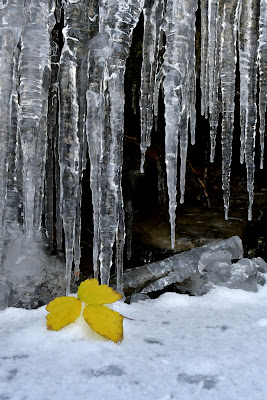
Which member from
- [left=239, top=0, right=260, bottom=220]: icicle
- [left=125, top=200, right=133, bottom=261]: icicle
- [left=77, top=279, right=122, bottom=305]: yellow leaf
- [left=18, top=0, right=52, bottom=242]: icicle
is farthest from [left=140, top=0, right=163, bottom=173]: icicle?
[left=125, top=200, right=133, bottom=261]: icicle

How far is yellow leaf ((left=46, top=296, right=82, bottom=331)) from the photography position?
42.3 inches

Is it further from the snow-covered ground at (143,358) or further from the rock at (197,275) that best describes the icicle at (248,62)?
the snow-covered ground at (143,358)

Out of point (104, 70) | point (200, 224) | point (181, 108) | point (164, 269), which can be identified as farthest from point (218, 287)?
point (200, 224)

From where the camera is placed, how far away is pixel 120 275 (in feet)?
5.23

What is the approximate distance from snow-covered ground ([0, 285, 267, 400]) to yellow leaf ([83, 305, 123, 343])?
28 millimetres

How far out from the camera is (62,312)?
1087 mm

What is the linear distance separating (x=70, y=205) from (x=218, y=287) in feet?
2.39

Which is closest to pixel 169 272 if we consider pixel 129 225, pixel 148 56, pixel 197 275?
pixel 197 275

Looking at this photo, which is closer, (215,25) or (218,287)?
(218,287)

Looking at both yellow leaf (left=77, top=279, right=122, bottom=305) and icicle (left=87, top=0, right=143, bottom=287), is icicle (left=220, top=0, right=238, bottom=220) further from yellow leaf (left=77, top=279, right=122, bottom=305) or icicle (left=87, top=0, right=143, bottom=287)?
yellow leaf (left=77, top=279, right=122, bottom=305)

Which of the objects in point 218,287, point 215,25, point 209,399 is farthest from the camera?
point 215,25

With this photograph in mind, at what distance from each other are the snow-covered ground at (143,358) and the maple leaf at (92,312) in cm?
3

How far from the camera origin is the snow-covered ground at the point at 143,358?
2.53 ft

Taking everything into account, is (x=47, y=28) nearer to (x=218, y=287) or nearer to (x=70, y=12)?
(x=70, y=12)
